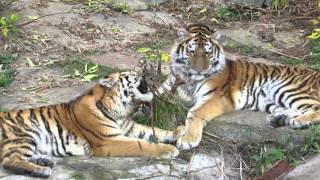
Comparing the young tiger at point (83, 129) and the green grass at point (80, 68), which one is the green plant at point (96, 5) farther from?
the young tiger at point (83, 129)

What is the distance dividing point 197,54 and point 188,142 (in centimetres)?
98

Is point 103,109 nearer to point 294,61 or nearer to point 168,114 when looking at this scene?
point 168,114

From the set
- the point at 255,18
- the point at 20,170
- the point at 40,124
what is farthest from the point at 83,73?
the point at 255,18

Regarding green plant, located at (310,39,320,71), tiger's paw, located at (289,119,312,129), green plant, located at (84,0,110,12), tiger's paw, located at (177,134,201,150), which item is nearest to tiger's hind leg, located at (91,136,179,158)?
tiger's paw, located at (177,134,201,150)

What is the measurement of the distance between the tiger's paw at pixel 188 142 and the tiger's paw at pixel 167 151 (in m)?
0.13

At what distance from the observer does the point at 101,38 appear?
26.3ft

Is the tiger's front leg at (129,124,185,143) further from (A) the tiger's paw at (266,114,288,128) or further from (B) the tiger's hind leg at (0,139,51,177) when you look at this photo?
(B) the tiger's hind leg at (0,139,51,177)

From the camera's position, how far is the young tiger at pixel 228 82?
19.6 feet

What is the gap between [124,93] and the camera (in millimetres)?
5473

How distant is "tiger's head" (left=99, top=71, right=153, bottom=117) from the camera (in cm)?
542

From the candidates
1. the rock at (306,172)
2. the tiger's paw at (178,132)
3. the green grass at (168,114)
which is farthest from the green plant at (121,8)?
the rock at (306,172)

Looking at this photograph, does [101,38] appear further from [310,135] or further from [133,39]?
[310,135]

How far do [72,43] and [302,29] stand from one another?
287cm

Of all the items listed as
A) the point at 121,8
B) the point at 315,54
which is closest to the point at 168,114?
the point at 315,54
